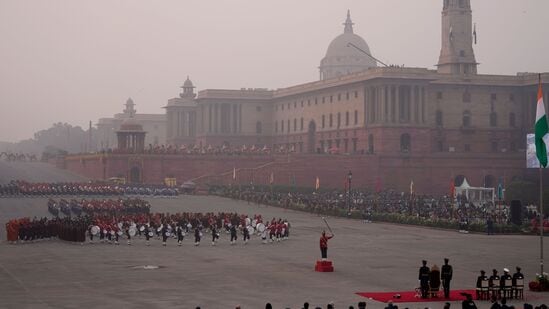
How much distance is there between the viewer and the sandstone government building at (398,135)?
326 feet

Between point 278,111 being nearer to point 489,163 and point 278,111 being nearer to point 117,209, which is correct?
point 489,163

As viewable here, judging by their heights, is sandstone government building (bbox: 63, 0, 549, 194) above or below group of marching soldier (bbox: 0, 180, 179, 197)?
above

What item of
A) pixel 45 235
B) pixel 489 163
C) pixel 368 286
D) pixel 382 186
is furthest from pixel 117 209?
pixel 489 163

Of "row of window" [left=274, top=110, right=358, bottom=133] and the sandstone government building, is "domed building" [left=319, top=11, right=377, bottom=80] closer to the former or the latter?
"row of window" [left=274, top=110, right=358, bottom=133]

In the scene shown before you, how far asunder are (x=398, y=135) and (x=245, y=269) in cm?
6865

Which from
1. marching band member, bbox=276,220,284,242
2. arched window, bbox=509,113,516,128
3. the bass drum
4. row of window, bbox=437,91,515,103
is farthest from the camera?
arched window, bbox=509,113,516,128

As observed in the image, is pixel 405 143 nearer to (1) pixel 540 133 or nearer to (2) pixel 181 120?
(2) pixel 181 120

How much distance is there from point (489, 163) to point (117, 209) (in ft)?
187

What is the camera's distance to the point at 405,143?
4097 inches

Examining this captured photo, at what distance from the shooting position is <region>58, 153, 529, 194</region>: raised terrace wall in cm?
9675

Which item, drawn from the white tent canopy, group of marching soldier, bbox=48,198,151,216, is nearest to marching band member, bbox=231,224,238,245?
group of marching soldier, bbox=48,198,151,216

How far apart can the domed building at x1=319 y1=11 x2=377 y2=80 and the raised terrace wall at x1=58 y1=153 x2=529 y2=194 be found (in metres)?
56.3

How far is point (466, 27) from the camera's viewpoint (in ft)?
353

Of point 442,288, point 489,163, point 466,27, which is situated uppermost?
point 466,27
